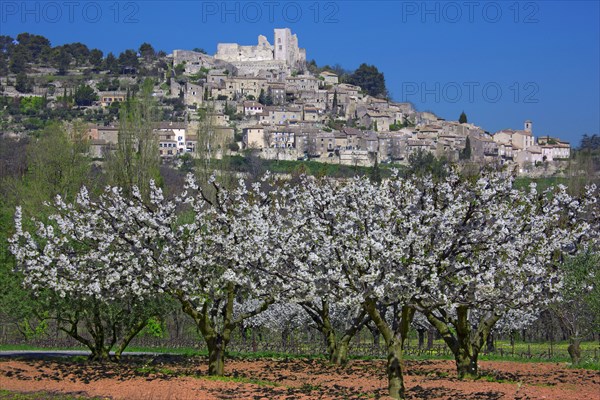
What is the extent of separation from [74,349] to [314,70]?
6390 inches

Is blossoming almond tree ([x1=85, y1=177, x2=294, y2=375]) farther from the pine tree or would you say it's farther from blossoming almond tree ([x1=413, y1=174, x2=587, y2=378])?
the pine tree

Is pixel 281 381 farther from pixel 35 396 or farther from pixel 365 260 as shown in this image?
pixel 35 396

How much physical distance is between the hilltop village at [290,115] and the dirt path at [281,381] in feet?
309

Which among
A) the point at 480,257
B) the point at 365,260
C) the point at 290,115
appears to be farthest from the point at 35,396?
the point at 290,115

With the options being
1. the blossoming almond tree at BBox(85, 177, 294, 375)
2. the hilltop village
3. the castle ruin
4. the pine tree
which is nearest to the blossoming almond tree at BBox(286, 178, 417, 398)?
the blossoming almond tree at BBox(85, 177, 294, 375)

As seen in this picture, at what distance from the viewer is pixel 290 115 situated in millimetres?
151000

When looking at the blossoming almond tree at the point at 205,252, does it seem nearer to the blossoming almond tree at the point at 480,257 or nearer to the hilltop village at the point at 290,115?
the blossoming almond tree at the point at 480,257

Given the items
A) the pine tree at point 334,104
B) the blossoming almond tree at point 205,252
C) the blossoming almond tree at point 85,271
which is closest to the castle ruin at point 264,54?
the pine tree at point 334,104

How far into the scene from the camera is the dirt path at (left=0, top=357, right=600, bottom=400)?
16000 millimetres

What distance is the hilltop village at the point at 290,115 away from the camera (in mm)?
132875

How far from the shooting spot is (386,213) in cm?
1639

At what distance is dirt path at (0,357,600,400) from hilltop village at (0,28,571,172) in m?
94.0

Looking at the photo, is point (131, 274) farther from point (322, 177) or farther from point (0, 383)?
point (322, 177)

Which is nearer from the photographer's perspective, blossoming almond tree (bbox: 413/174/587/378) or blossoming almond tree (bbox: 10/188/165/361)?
blossoming almond tree (bbox: 413/174/587/378)
